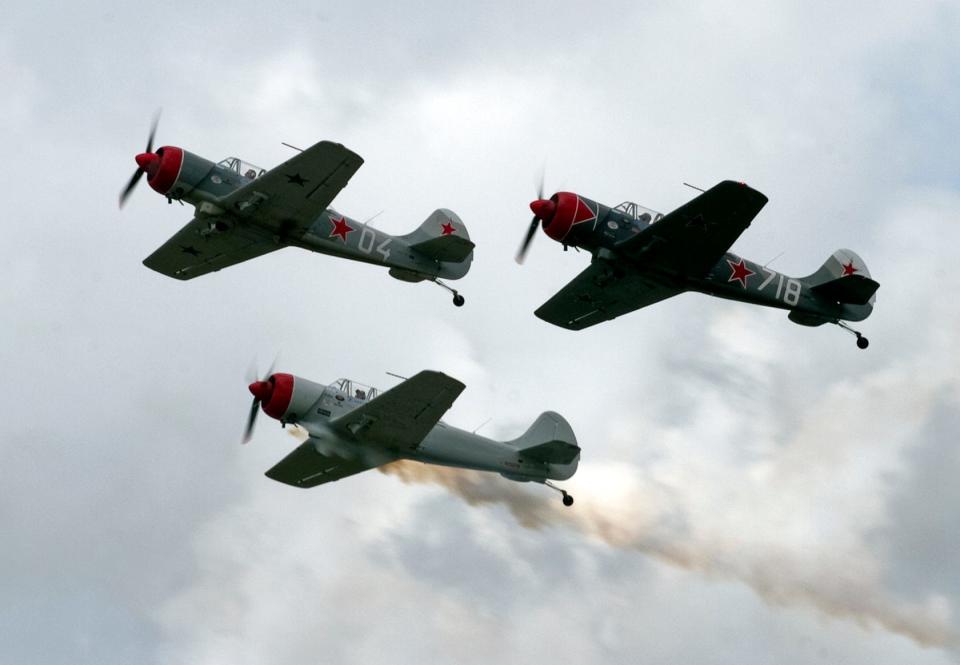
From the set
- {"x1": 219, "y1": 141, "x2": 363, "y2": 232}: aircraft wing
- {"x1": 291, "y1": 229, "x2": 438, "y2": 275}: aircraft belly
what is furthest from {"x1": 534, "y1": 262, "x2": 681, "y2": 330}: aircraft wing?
{"x1": 219, "y1": 141, "x2": 363, "y2": 232}: aircraft wing

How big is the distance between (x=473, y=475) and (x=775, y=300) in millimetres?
7716

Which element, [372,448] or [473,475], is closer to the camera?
[372,448]

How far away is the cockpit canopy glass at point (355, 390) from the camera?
130 feet

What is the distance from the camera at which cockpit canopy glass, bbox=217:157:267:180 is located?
40.2 meters

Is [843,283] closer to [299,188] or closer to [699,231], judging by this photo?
[699,231]

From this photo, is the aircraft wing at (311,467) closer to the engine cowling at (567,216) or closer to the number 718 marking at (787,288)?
the engine cowling at (567,216)

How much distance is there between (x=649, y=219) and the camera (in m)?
38.8

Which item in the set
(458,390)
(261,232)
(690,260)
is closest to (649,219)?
(690,260)

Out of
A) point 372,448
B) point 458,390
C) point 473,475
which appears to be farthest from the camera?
point 473,475

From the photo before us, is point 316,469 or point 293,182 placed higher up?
point 293,182

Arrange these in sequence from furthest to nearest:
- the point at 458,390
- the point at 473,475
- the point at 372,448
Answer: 1. the point at 473,475
2. the point at 372,448
3. the point at 458,390

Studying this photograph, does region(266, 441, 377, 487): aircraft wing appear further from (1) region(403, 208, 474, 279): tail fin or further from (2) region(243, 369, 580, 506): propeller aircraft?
(1) region(403, 208, 474, 279): tail fin

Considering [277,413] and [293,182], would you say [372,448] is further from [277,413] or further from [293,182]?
[293,182]

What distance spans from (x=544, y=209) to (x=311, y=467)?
7.78m
